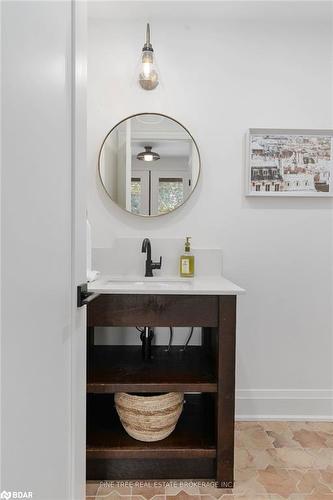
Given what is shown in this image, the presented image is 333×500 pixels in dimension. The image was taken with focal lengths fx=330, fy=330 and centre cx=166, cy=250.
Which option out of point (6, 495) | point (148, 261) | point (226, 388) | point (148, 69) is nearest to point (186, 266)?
point (148, 261)

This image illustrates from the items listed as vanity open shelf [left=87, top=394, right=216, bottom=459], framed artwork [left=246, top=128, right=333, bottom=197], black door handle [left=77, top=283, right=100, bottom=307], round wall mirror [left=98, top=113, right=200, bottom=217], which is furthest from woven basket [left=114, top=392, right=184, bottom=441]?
framed artwork [left=246, top=128, right=333, bottom=197]

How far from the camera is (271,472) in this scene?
156cm

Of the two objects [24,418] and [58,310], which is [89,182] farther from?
[24,418]

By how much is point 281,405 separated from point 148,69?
2.22 meters

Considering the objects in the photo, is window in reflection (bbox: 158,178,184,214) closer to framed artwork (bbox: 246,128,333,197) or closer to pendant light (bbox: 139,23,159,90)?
framed artwork (bbox: 246,128,333,197)

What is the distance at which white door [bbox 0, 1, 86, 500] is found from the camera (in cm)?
59

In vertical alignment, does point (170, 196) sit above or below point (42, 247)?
above

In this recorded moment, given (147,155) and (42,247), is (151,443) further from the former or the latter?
(147,155)

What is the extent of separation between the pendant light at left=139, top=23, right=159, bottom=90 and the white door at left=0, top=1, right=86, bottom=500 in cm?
105

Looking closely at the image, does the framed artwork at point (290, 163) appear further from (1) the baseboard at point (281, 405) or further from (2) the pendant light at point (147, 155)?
(1) the baseboard at point (281, 405)

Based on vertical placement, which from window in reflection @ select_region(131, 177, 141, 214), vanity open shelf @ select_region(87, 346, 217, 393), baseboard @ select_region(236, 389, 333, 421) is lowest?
baseboard @ select_region(236, 389, 333, 421)

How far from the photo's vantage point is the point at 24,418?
0.66 m

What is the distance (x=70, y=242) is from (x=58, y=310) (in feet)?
0.64

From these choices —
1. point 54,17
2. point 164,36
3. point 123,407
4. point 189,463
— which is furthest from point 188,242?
point 54,17
